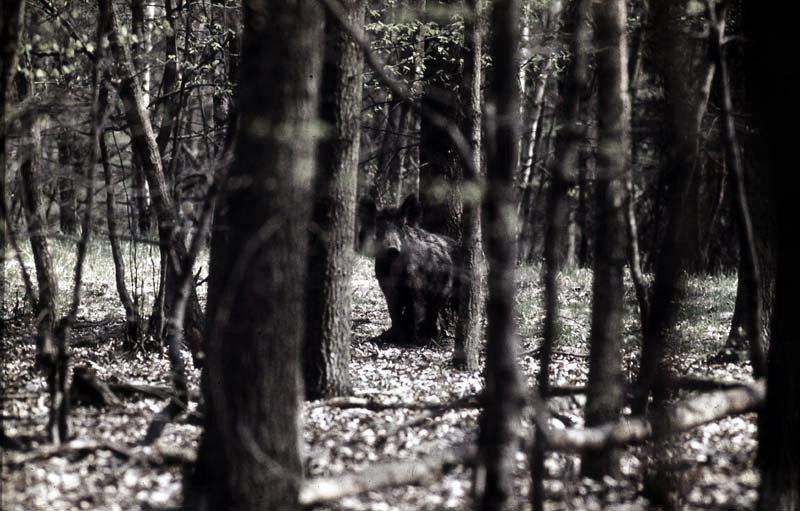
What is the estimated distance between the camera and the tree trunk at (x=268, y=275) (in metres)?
4.39

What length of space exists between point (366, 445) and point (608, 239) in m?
2.64

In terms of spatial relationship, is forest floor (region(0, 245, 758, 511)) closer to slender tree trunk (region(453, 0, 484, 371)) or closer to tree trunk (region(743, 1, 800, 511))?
slender tree trunk (region(453, 0, 484, 371))

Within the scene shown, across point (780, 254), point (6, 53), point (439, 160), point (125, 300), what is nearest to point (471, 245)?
point (439, 160)

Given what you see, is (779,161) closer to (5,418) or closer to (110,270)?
(5,418)

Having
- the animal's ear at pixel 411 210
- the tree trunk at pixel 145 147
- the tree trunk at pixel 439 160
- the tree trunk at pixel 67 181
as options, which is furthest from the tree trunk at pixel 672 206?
the animal's ear at pixel 411 210

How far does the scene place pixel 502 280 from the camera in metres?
4.37

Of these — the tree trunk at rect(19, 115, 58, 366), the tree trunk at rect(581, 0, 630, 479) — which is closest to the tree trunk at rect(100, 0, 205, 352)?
the tree trunk at rect(19, 115, 58, 366)

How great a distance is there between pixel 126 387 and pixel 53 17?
12.6 ft

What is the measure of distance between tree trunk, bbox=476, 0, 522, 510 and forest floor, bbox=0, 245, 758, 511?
57 centimetres

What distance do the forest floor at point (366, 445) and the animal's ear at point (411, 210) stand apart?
2.57 meters

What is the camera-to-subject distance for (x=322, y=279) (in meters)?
7.61

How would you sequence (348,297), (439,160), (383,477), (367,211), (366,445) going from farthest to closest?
(439,160)
(367,211)
(348,297)
(366,445)
(383,477)

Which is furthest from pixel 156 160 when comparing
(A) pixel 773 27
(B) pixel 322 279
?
(A) pixel 773 27

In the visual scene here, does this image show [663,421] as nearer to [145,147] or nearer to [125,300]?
[145,147]
